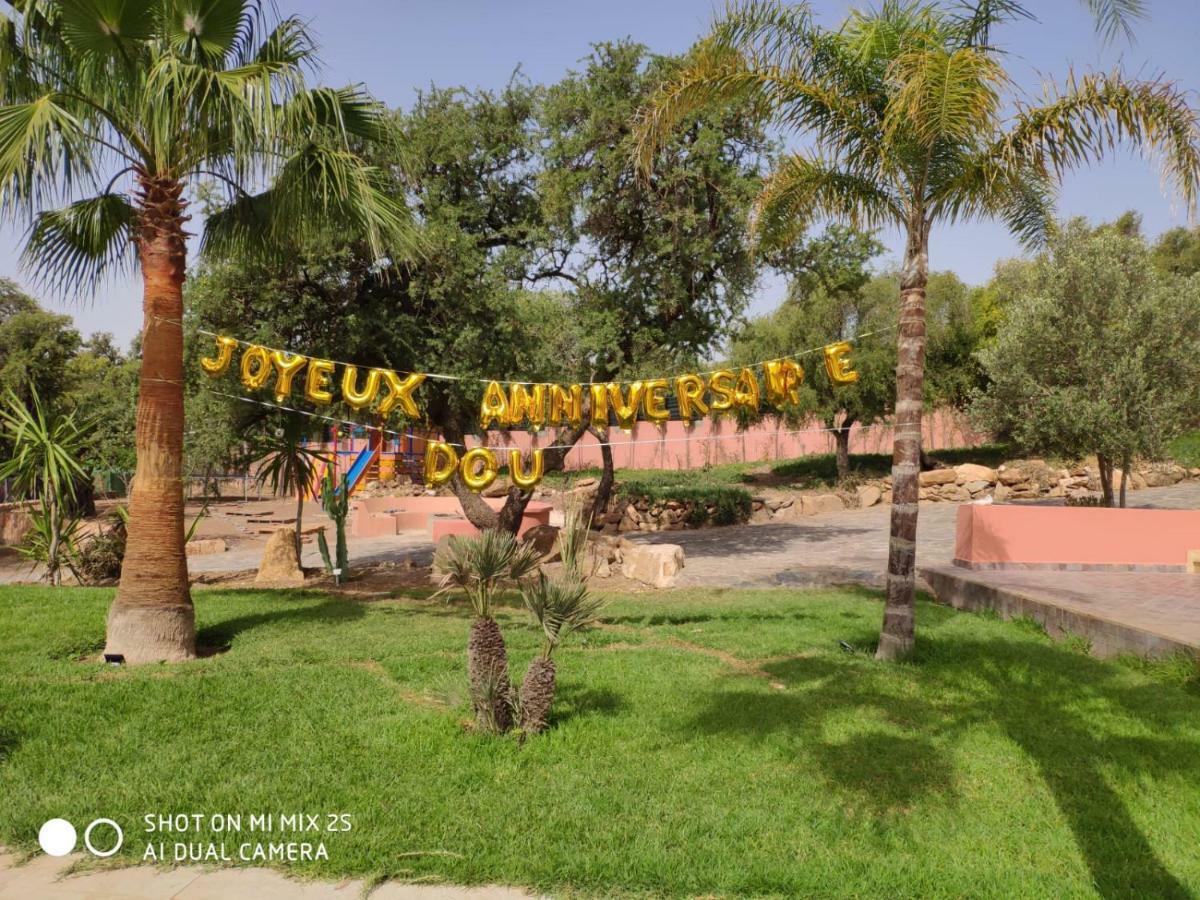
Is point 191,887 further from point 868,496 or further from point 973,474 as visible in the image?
point 973,474

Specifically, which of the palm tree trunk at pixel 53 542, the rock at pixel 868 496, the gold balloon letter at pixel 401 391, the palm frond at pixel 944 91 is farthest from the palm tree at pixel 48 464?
the rock at pixel 868 496

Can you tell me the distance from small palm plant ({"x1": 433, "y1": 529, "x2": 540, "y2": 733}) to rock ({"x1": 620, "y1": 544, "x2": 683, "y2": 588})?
822 cm

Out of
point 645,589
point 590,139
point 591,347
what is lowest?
point 645,589

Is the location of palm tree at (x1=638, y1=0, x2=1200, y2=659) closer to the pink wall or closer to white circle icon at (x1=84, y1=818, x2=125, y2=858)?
white circle icon at (x1=84, y1=818, x2=125, y2=858)

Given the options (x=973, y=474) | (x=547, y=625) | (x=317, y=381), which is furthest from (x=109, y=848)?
(x=973, y=474)

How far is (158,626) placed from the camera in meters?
8.09

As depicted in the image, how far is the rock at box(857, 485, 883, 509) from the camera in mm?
25844

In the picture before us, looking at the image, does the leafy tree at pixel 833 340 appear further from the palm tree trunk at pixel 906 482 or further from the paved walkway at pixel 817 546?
the palm tree trunk at pixel 906 482

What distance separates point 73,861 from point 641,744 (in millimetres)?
3240

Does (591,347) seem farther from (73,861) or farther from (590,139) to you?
(73,861)

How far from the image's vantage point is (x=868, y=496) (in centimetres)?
2586

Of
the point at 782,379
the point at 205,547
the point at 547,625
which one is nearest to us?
the point at 547,625

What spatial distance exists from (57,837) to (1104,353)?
58.8 feet

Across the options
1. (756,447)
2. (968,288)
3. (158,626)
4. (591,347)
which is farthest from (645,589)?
(968,288)
